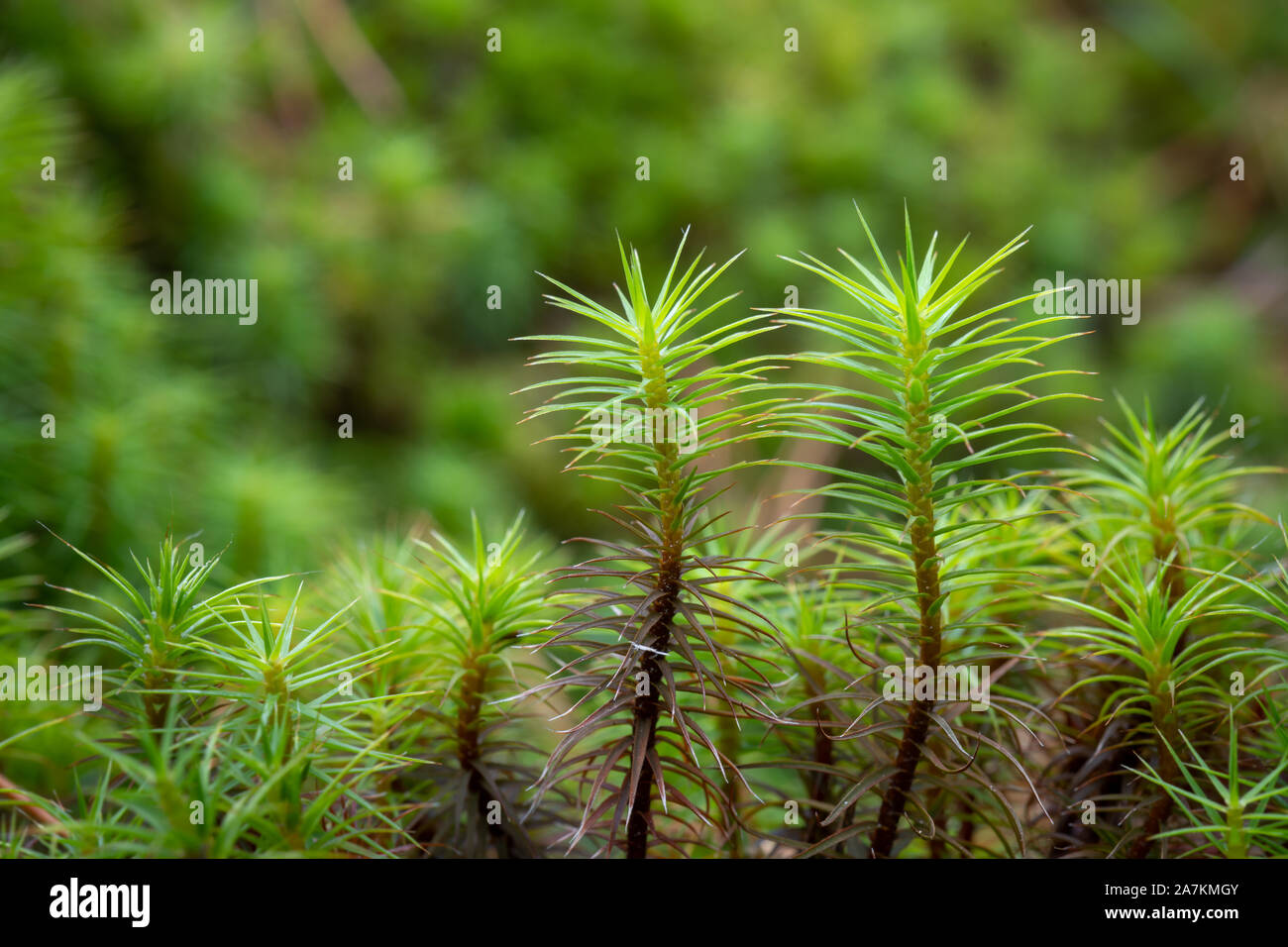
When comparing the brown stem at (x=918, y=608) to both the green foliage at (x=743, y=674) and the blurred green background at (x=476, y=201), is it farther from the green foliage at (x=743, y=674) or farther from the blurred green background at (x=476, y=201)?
the blurred green background at (x=476, y=201)

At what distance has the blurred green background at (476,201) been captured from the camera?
3.29 feet

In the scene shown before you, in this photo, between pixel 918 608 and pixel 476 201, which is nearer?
pixel 918 608

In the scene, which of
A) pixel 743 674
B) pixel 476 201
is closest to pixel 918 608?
pixel 743 674

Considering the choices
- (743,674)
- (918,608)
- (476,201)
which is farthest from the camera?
(476,201)

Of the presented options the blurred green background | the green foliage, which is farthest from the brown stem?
Result: the blurred green background

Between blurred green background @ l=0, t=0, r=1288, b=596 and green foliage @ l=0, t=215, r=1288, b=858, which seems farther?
blurred green background @ l=0, t=0, r=1288, b=596

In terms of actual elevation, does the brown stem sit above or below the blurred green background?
below

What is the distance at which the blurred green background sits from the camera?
1.00m

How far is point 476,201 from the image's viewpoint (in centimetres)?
154

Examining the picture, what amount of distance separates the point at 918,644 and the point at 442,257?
46.2 inches

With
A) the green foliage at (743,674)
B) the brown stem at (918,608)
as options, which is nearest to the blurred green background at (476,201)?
the green foliage at (743,674)

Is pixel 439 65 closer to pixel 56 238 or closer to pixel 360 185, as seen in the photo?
pixel 360 185

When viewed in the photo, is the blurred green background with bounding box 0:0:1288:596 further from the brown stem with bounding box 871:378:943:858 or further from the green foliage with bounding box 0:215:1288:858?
the brown stem with bounding box 871:378:943:858

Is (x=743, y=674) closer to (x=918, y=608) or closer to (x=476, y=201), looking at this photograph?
(x=918, y=608)
